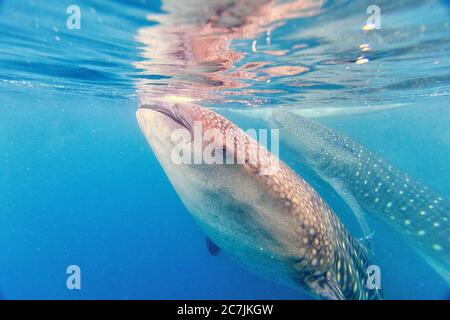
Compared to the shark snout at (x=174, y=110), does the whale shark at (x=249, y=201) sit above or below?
below

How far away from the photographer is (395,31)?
6281mm

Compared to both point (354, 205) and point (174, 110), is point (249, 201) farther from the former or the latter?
point (354, 205)

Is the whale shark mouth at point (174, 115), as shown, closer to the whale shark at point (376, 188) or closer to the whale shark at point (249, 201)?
the whale shark at point (249, 201)

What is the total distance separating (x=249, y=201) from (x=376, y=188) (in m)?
6.72

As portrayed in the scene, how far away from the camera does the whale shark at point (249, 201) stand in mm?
3279

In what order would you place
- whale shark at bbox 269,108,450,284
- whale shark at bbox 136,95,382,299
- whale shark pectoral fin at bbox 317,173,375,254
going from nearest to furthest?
whale shark at bbox 136,95,382,299 → whale shark at bbox 269,108,450,284 → whale shark pectoral fin at bbox 317,173,375,254

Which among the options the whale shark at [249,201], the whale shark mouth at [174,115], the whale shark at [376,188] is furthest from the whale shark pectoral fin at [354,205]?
the whale shark mouth at [174,115]

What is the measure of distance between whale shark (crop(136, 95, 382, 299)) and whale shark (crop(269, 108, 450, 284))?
14.0 ft

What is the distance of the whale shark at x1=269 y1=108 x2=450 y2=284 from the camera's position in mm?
7070

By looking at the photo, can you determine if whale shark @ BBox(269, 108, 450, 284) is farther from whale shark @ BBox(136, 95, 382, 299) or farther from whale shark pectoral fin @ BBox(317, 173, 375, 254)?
whale shark @ BBox(136, 95, 382, 299)

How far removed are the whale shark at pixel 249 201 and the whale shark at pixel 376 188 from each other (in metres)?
4.26

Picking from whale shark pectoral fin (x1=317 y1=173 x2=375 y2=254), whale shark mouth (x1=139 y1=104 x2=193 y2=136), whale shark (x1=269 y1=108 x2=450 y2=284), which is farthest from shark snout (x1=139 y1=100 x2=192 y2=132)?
whale shark (x1=269 y1=108 x2=450 y2=284)

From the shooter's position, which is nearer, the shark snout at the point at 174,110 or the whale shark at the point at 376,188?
the shark snout at the point at 174,110
